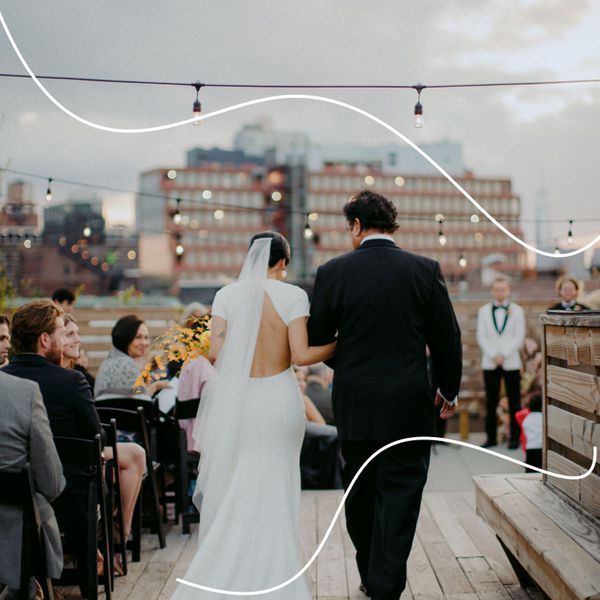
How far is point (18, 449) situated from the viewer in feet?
9.66

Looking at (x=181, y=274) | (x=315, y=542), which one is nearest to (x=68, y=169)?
(x=315, y=542)

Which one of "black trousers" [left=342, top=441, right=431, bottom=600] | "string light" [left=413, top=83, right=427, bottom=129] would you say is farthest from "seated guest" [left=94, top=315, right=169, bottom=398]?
"string light" [left=413, top=83, right=427, bottom=129]

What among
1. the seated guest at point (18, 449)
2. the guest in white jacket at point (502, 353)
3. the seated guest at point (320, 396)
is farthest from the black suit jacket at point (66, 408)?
the guest in white jacket at point (502, 353)

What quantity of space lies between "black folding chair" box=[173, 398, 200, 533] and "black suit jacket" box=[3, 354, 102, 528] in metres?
1.48

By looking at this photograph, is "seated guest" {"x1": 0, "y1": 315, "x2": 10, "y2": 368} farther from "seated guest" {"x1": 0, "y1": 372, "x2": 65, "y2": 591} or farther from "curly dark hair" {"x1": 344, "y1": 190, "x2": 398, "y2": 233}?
"curly dark hair" {"x1": 344, "y1": 190, "x2": 398, "y2": 233}

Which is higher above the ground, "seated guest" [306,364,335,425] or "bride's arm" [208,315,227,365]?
"bride's arm" [208,315,227,365]

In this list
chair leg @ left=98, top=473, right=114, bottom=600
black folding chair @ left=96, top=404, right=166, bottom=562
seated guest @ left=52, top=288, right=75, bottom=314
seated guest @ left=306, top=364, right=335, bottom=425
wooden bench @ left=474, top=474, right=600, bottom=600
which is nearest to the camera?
wooden bench @ left=474, top=474, right=600, bottom=600

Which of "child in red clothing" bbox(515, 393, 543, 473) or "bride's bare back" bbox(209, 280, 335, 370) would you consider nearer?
"bride's bare back" bbox(209, 280, 335, 370)

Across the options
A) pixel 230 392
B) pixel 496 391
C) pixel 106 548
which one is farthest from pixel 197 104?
pixel 496 391

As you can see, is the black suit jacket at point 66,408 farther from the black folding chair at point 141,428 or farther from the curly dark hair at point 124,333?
the curly dark hair at point 124,333

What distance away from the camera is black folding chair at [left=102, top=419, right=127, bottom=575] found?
12.5 ft

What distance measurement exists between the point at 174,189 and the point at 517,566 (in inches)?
4062

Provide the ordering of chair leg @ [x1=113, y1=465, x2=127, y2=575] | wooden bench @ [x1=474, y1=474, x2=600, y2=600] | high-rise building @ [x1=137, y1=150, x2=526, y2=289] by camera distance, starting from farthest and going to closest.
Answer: high-rise building @ [x1=137, y1=150, x2=526, y2=289]
chair leg @ [x1=113, y1=465, x2=127, y2=575]
wooden bench @ [x1=474, y1=474, x2=600, y2=600]

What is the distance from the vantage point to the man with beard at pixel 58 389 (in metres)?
3.45
